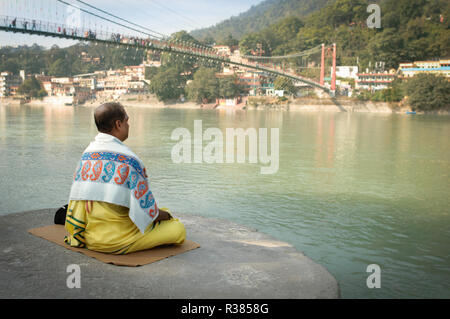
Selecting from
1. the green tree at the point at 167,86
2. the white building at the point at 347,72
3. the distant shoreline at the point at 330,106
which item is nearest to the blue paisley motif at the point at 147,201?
the distant shoreline at the point at 330,106

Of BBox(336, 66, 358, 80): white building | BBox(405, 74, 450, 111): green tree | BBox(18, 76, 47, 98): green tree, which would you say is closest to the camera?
BBox(405, 74, 450, 111): green tree

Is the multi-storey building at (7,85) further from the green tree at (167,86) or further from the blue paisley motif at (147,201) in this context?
the blue paisley motif at (147,201)

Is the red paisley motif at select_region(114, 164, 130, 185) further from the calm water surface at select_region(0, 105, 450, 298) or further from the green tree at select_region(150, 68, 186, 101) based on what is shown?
the green tree at select_region(150, 68, 186, 101)

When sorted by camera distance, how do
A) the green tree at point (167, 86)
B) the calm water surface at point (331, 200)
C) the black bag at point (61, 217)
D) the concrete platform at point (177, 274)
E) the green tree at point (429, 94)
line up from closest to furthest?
the concrete platform at point (177, 274) < the black bag at point (61, 217) < the calm water surface at point (331, 200) < the green tree at point (429, 94) < the green tree at point (167, 86)

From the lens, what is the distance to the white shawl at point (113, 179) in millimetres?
2096

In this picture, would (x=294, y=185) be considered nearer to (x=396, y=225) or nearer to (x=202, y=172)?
(x=202, y=172)

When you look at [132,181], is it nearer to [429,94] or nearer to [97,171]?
[97,171]

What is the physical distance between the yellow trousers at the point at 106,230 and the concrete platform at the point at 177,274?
9 cm

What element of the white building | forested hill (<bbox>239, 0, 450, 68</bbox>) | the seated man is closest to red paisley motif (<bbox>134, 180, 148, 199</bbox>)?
the seated man

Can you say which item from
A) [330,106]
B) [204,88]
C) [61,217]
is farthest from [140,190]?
[204,88]

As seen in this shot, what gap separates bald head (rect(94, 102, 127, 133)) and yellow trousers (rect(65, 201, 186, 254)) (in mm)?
374

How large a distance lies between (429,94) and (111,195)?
121 ft

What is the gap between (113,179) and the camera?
210cm

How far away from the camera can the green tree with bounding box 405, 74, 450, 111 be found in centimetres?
3462
